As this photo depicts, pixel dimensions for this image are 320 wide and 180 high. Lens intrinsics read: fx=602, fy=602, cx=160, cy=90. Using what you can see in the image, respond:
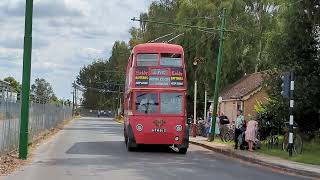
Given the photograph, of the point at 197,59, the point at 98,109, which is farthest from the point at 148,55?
the point at 98,109

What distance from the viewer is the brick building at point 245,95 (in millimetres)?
48344

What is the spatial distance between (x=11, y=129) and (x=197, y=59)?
95.1 ft

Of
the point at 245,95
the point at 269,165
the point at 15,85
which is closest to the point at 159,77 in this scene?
the point at 269,165

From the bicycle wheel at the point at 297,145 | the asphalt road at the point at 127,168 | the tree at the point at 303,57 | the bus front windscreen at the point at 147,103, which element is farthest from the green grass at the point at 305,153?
the bus front windscreen at the point at 147,103

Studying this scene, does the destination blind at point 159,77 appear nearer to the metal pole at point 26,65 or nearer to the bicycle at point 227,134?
the metal pole at point 26,65

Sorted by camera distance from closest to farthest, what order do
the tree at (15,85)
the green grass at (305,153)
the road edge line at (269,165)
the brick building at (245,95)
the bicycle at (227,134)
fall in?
the road edge line at (269,165)
the green grass at (305,153)
the tree at (15,85)
the bicycle at (227,134)
the brick building at (245,95)

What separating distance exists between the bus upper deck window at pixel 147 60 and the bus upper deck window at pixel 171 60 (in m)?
0.30

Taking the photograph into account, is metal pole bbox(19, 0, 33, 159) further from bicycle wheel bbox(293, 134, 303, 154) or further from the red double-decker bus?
bicycle wheel bbox(293, 134, 303, 154)

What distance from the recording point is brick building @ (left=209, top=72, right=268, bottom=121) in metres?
48.3

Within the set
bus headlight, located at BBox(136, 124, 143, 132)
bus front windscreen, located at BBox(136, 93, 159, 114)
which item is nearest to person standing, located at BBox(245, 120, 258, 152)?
bus front windscreen, located at BBox(136, 93, 159, 114)

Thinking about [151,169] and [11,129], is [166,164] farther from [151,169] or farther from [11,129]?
[11,129]

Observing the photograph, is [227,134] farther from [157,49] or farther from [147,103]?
[147,103]

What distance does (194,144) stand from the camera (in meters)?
34.5

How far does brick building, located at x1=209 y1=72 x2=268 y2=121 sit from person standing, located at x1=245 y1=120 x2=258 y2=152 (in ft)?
60.5
